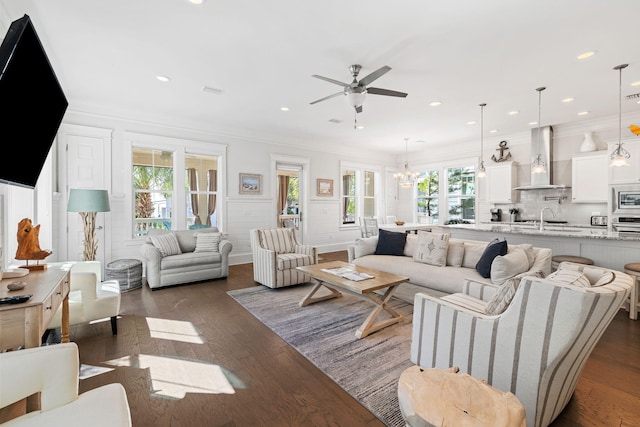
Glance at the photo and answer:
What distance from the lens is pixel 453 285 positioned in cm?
313

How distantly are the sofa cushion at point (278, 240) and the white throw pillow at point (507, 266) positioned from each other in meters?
2.96

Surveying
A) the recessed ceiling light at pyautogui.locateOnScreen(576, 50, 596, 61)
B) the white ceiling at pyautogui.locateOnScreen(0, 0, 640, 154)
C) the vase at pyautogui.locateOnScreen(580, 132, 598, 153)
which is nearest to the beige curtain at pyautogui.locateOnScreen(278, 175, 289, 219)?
the white ceiling at pyautogui.locateOnScreen(0, 0, 640, 154)

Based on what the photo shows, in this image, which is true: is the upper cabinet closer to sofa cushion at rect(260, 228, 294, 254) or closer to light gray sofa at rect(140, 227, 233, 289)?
sofa cushion at rect(260, 228, 294, 254)

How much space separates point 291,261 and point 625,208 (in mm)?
5601

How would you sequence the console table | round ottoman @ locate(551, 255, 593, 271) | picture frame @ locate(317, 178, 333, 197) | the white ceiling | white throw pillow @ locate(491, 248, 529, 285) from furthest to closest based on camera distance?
picture frame @ locate(317, 178, 333, 197) < round ottoman @ locate(551, 255, 593, 271) < white throw pillow @ locate(491, 248, 529, 285) < the white ceiling < the console table

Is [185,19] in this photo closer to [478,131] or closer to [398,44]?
[398,44]

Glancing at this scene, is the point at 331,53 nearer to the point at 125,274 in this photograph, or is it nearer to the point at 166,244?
the point at 166,244

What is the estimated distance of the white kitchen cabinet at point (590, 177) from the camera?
509 centimetres

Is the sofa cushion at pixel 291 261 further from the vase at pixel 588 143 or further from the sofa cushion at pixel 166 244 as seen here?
the vase at pixel 588 143

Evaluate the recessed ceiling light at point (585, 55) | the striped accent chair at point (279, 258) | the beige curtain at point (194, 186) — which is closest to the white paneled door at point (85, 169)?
the beige curtain at point (194, 186)

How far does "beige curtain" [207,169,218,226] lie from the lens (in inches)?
227

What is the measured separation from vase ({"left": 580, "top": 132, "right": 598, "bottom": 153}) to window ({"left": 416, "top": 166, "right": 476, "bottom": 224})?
217 cm

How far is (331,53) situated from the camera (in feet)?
9.77

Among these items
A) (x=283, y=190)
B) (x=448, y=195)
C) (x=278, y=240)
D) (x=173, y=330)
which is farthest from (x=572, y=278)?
(x=283, y=190)
